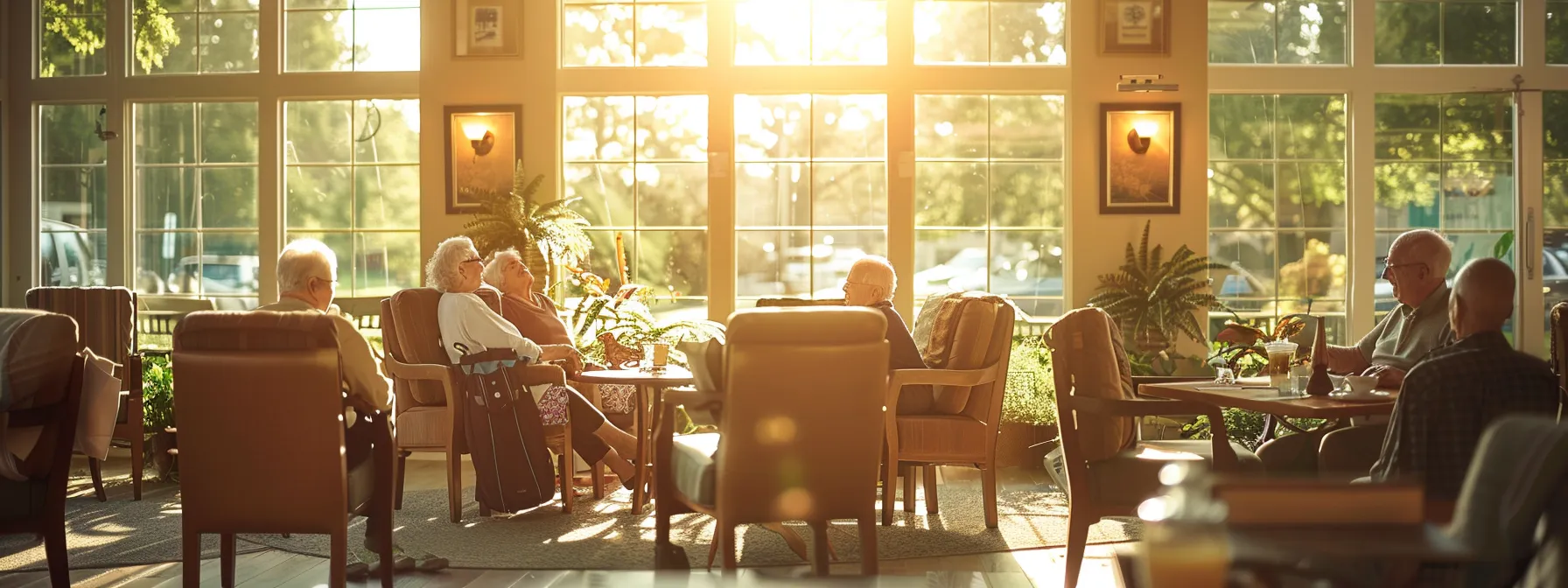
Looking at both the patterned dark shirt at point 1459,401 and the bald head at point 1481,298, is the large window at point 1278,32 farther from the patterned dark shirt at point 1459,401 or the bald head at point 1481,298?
the patterned dark shirt at point 1459,401

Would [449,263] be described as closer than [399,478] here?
Yes

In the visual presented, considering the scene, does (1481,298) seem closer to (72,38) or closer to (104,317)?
(104,317)

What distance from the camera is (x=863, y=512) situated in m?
3.55

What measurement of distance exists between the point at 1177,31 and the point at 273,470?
5978 millimetres

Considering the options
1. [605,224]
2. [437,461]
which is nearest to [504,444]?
[437,461]

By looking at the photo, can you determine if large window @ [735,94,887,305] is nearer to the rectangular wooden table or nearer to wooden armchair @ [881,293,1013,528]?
wooden armchair @ [881,293,1013,528]

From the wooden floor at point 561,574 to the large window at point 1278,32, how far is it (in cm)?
445

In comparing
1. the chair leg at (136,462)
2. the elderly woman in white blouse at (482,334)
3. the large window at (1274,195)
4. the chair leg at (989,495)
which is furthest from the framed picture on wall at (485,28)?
the large window at (1274,195)

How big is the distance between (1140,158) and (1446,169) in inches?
79.1

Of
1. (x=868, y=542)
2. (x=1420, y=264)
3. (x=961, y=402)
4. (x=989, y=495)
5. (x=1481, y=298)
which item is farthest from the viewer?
(x=961, y=402)

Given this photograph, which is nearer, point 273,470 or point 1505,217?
point 273,470

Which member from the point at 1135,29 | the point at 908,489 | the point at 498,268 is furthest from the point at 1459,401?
the point at 1135,29

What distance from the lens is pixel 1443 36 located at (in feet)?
24.9

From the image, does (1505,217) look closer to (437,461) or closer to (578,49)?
(578,49)
